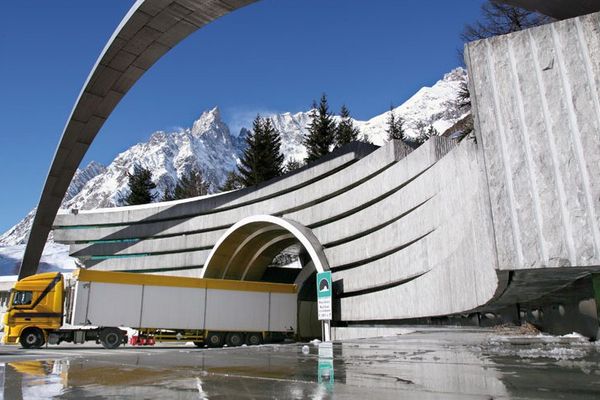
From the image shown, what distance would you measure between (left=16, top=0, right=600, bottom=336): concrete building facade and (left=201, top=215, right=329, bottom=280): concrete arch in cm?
13

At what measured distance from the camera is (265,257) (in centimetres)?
→ 3516

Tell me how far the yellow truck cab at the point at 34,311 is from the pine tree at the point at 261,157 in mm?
37482

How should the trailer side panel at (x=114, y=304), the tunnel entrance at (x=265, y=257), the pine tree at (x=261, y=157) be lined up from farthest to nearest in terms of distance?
the pine tree at (x=261, y=157) < the tunnel entrance at (x=265, y=257) < the trailer side panel at (x=114, y=304)

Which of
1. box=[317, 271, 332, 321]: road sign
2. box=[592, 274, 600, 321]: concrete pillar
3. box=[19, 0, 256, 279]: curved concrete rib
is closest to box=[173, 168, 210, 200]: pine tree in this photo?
box=[19, 0, 256, 279]: curved concrete rib

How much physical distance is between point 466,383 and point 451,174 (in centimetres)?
1268

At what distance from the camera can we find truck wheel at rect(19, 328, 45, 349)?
2009 centimetres

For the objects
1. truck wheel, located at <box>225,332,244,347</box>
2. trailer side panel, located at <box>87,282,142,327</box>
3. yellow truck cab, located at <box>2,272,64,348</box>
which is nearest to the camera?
yellow truck cab, located at <box>2,272,64,348</box>

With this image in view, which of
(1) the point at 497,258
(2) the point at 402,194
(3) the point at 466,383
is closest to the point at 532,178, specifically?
(1) the point at 497,258

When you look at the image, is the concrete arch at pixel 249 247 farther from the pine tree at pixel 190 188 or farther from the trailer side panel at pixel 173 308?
the pine tree at pixel 190 188

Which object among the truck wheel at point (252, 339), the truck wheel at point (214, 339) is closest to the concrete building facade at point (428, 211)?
the truck wheel at point (252, 339)

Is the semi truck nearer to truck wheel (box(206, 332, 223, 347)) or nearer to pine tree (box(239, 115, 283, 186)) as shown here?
truck wheel (box(206, 332, 223, 347))

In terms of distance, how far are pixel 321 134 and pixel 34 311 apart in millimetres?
42947

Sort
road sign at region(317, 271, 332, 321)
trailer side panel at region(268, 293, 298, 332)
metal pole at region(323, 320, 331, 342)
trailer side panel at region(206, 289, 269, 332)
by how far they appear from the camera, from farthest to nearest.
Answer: trailer side panel at region(268, 293, 298, 332) → trailer side panel at region(206, 289, 269, 332) → metal pole at region(323, 320, 331, 342) → road sign at region(317, 271, 332, 321)

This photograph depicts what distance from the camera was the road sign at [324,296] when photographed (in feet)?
78.9
